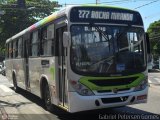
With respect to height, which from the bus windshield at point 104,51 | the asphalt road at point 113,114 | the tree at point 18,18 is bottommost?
the asphalt road at point 113,114

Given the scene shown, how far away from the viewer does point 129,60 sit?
10516 millimetres

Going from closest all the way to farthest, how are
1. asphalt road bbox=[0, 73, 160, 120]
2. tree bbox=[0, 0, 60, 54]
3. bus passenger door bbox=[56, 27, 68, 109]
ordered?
1. bus passenger door bbox=[56, 27, 68, 109]
2. asphalt road bbox=[0, 73, 160, 120]
3. tree bbox=[0, 0, 60, 54]

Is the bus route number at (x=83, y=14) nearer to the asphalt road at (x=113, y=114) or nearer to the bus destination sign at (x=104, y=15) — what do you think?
the bus destination sign at (x=104, y=15)

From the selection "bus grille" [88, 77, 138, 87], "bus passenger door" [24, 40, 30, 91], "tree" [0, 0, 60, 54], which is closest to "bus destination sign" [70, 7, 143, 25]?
"bus grille" [88, 77, 138, 87]

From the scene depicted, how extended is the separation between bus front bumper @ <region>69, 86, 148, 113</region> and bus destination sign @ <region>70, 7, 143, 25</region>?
194 cm

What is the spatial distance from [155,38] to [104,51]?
59967mm

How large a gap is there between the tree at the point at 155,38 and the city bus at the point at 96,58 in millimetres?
57791

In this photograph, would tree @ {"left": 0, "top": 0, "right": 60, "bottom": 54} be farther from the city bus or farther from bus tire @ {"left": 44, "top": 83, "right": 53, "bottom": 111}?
the city bus

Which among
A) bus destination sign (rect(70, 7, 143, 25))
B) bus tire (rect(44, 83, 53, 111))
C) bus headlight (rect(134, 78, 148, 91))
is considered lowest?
bus tire (rect(44, 83, 53, 111))

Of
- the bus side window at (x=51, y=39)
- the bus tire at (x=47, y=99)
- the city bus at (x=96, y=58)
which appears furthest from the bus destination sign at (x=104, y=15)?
the bus tire at (x=47, y=99)

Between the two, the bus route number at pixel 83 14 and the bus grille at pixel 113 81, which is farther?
the bus route number at pixel 83 14

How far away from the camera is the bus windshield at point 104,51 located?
10062mm

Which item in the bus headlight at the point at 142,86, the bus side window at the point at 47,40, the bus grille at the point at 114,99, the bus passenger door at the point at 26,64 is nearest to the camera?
the bus grille at the point at 114,99

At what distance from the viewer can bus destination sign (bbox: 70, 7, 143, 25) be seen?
33.8 feet
